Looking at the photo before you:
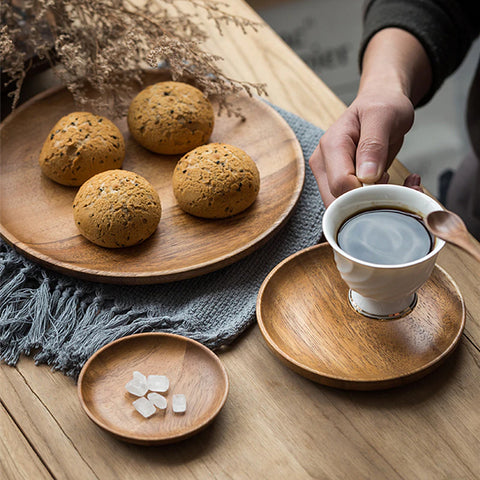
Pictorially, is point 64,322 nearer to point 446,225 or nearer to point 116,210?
point 116,210

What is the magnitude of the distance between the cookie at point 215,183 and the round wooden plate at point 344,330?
130mm

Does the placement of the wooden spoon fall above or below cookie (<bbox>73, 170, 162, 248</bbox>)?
above

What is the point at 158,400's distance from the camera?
679 millimetres

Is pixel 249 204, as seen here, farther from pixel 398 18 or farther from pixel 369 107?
pixel 398 18

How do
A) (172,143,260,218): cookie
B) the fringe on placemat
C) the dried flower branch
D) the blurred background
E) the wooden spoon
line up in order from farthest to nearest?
the blurred background < the dried flower branch < (172,143,260,218): cookie < the fringe on placemat < the wooden spoon

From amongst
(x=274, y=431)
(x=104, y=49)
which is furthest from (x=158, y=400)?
(x=104, y=49)

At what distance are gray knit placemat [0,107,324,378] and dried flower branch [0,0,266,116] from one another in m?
0.31

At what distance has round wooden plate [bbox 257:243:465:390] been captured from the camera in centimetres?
70

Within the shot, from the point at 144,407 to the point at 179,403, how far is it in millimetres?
39

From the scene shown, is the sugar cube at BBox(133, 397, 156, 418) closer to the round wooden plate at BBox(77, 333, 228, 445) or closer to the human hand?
the round wooden plate at BBox(77, 333, 228, 445)

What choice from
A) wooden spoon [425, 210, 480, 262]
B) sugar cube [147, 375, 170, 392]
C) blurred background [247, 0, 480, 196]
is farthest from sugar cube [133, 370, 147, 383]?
blurred background [247, 0, 480, 196]

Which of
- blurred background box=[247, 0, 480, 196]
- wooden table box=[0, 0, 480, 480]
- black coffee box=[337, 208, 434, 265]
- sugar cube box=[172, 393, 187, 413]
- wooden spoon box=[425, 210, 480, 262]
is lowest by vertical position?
blurred background box=[247, 0, 480, 196]

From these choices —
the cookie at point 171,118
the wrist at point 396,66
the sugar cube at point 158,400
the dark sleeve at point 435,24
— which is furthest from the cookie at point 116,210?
the dark sleeve at point 435,24

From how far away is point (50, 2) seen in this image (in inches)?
39.9
